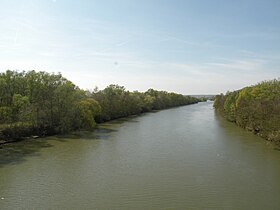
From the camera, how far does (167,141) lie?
1179 inches

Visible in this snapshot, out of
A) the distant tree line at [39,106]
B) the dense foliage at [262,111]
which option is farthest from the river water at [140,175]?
the distant tree line at [39,106]

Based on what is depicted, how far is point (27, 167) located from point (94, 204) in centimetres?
873

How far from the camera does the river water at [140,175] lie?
14.0 m

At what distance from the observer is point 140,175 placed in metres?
18.0

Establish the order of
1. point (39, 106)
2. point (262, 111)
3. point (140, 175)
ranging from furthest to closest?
point (39, 106)
point (262, 111)
point (140, 175)

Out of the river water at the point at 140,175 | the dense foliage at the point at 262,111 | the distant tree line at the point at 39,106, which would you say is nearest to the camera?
the river water at the point at 140,175

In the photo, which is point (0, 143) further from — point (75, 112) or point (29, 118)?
point (75, 112)

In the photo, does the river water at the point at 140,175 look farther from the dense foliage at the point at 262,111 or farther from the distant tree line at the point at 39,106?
the distant tree line at the point at 39,106

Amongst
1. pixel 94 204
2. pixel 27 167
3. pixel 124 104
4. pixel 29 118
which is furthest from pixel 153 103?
pixel 94 204

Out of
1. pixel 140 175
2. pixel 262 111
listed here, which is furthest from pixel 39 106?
pixel 262 111

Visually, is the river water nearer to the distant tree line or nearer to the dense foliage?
the dense foliage

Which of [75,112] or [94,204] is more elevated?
[75,112]

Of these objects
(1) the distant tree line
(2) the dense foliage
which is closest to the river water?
(2) the dense foliage

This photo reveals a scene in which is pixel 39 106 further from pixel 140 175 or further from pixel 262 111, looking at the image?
pixel 262 111
